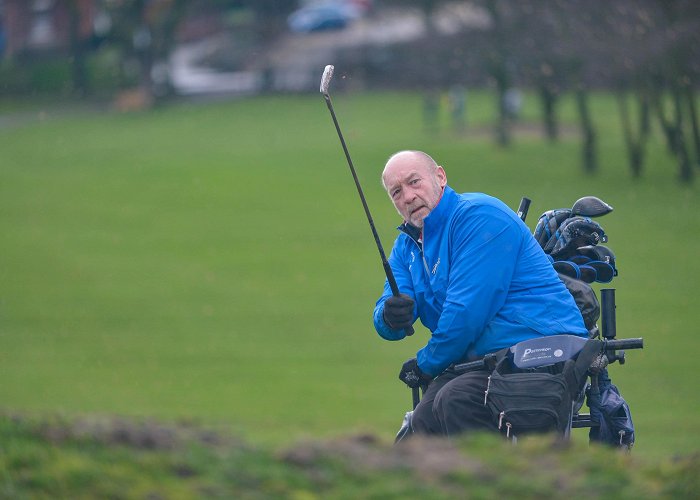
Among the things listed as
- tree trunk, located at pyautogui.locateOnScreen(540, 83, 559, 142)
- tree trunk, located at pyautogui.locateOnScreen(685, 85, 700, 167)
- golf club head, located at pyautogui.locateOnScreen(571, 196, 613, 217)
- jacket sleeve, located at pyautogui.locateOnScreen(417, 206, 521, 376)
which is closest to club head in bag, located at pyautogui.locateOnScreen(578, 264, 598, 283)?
golf club head, located at pyautogui.locateOnScreen(571, 196, 613, 217)

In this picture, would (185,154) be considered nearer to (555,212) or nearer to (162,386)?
(162,386)

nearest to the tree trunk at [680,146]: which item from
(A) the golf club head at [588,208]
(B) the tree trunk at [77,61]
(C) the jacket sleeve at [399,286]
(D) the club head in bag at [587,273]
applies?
(A) the golf club head at [588,208]

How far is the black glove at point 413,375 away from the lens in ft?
19.6

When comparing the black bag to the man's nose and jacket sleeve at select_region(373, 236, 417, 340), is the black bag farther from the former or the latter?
the man's nose

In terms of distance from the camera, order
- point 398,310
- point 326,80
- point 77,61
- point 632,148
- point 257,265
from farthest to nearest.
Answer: point 77,61
point 632,148
point 257,265
point 326,80
point 398,310

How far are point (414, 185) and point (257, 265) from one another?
17640 mm

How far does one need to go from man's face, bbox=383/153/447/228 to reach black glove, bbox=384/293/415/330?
380 millimetres

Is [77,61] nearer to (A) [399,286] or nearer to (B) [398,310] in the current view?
(A) [399,286]

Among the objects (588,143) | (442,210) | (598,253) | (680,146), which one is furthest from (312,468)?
(588,143)

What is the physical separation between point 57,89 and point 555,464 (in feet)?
170

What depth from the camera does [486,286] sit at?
553 centimetres

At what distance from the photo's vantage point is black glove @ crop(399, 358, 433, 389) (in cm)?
598

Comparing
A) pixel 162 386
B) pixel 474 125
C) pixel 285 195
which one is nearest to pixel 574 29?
pixel 285 195

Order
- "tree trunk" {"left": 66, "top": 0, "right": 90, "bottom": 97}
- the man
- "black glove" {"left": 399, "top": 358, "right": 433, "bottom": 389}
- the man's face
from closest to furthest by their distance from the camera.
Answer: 1. the man
2. the man's face
3. "black glove" {"left": 399, "top": 358, "right": 433, "bottom": 389}
4. "tree trunk" {"left": 66, "top": 0, "right": 90, "bottom": 97}
